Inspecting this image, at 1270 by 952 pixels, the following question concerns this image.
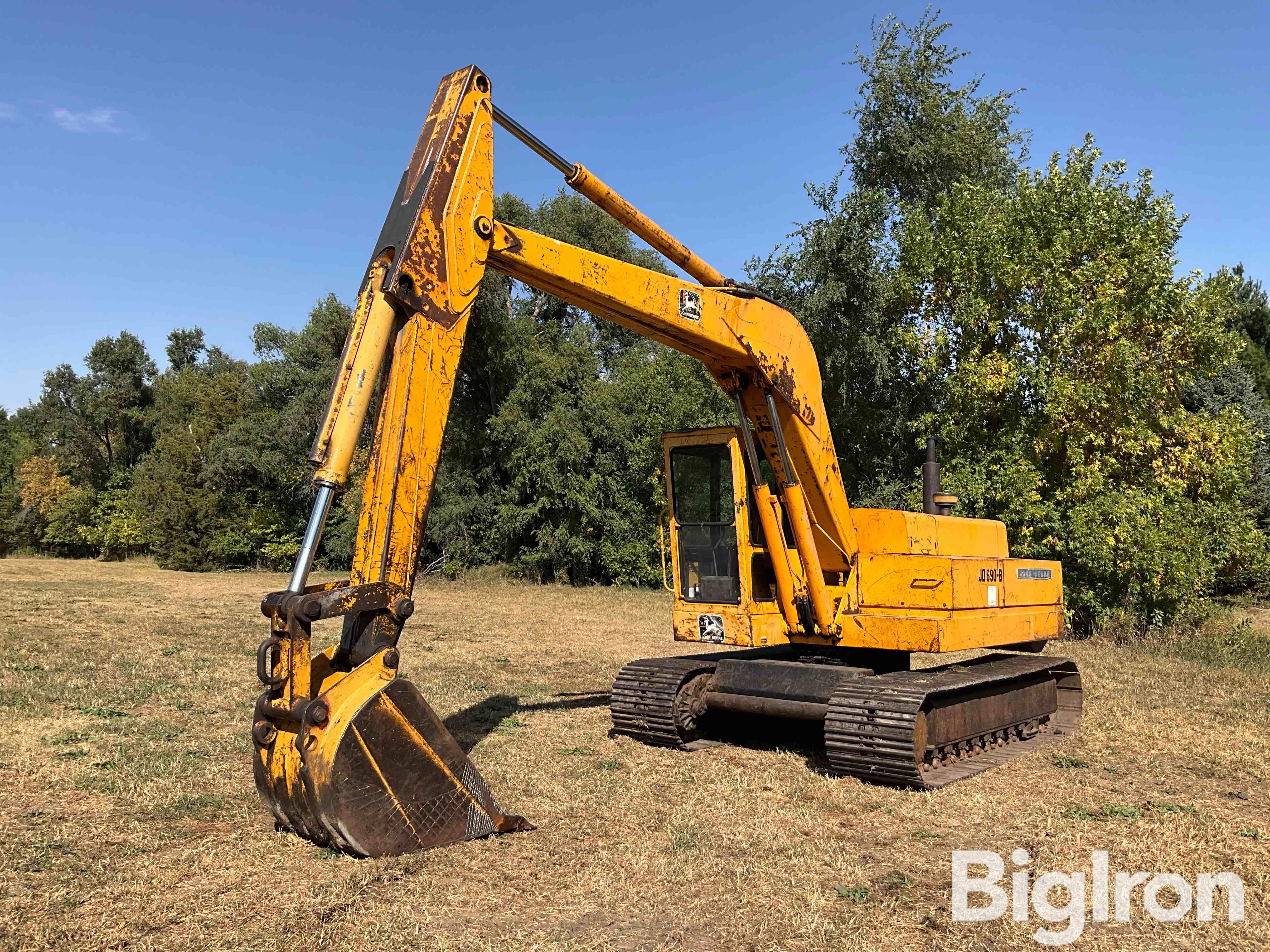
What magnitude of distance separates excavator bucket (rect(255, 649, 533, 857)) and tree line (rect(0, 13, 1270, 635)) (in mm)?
13192

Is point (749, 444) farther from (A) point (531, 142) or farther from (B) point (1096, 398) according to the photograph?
(B) point (1096, 398)

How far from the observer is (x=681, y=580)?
879 centimetres

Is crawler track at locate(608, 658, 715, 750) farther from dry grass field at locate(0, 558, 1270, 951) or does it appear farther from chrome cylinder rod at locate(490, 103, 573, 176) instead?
chrome cylinder rod at locate(490, 103, 573, 176)

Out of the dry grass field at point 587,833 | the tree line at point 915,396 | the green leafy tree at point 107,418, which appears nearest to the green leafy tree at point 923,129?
the tree line at point 915,396

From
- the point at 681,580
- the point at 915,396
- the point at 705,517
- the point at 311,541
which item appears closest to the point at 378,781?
the point at 311,541

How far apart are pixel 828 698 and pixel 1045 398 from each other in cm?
1176

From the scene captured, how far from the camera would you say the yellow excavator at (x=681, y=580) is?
17.0ft

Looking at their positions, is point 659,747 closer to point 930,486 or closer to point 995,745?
point 995,745

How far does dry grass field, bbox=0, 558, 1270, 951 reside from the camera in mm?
4516

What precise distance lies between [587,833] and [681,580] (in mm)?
3167

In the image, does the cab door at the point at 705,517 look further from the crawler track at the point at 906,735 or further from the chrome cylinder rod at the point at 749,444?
the crawler track at the point at 906,735

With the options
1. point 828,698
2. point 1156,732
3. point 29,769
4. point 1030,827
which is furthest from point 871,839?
point 29,769

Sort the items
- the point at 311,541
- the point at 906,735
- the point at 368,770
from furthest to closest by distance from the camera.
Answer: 1. the point at 906,735
2. the point at 311,541
3. the point at 368,770

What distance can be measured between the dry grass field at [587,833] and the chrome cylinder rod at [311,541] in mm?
1549
